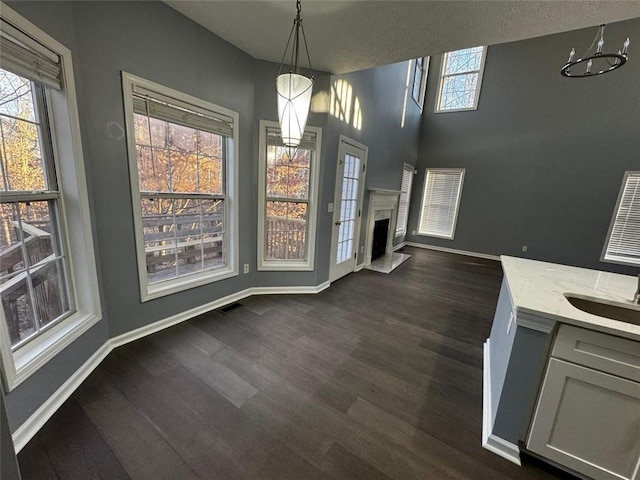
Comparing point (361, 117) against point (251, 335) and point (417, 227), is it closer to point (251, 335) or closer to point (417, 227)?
point (251, 335)

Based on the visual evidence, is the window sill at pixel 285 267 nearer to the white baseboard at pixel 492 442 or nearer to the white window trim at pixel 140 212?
the white window trim at pixel 140 212

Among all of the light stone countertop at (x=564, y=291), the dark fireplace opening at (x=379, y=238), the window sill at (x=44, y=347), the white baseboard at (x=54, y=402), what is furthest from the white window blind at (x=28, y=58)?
the dark fireplace opening at (x=379, y=238)

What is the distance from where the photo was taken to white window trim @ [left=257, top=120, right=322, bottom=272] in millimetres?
2778

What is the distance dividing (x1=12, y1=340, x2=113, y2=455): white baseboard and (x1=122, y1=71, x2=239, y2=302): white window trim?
49 centimetres

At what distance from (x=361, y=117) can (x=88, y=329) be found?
3727 mm

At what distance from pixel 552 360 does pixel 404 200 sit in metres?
5.29

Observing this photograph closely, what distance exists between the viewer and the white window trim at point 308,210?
9.11ft

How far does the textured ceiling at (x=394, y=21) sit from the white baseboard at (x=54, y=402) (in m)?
2.62

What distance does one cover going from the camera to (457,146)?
5887 mm

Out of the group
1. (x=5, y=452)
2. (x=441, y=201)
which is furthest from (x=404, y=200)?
(x=5, y=452)

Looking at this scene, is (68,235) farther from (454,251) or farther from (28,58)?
(454,251)

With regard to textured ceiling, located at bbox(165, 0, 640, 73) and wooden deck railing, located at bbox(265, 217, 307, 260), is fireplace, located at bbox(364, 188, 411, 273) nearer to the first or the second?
wooden deck railing, located at bbox(265, 217, 307, 260)

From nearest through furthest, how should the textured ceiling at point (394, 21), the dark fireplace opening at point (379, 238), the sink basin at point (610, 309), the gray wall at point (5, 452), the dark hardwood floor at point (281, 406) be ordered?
the gray wall at point (5, 452)
the dark hardwood floor at point (281, 406)
the sink basin at point (610, 309)
the textured ceiling at point (394, 21)
the dark fireplace opening at point (379, 238)

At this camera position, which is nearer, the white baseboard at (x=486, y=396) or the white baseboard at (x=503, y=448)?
the white baseboard at (x=503, y=448)
